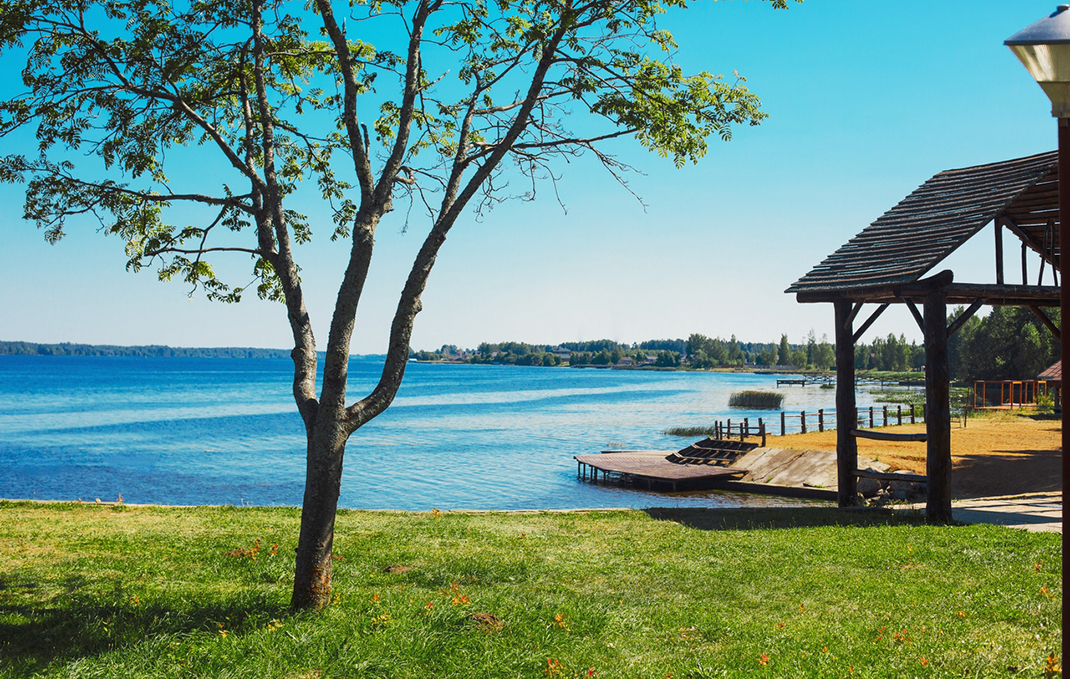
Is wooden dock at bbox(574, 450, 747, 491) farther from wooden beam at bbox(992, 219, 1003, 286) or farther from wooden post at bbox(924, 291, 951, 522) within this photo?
wooden beam at bbox(992, 219, 1003, 286)

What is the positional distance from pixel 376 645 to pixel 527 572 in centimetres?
311

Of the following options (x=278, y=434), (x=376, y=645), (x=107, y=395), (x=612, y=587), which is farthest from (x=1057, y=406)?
(x=107, y=395)

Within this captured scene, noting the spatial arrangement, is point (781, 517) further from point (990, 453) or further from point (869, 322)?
point (990, 453)

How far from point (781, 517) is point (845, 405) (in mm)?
3061

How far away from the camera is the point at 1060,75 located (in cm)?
347

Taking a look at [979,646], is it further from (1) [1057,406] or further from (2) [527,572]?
(1) [1057,406]

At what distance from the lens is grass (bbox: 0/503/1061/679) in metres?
5.80

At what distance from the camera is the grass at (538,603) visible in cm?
580

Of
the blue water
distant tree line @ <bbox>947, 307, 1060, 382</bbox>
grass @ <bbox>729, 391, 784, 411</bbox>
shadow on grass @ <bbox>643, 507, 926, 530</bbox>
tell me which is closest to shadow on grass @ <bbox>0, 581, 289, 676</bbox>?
shadow on grass @ <bbox>643, 507, 926, 530</bbox>

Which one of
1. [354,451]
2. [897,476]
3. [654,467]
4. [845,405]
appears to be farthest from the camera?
[354,451]

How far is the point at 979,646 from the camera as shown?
5.96 meters

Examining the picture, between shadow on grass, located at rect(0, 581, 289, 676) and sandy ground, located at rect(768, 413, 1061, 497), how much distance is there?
62.4ft

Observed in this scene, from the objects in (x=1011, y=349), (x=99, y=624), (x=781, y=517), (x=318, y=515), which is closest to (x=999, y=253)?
(x=781, y=517)

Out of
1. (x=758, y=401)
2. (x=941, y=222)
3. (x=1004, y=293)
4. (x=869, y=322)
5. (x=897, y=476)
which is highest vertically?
(x=941, y=222)
